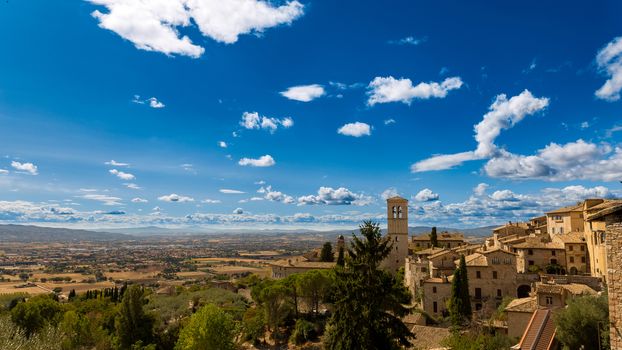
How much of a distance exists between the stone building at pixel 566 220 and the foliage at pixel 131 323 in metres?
52.2

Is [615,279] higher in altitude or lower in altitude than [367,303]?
higher

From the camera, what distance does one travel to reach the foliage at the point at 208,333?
125 ft

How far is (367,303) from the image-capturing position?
67.8 feet

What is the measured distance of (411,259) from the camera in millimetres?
59031

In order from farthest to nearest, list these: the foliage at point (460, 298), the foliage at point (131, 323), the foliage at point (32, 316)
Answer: the foliage at point (32, 316) → the foliage at point (460, 298) → the foliage at point (131, 323)

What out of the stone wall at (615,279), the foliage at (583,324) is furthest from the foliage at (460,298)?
the stone wall at (615,279)

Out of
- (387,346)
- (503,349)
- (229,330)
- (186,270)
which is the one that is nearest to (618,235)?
(387,346)

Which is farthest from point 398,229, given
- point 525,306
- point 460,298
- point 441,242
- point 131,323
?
point 131,323

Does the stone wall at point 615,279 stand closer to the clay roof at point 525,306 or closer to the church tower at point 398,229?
the clay roof at point 525,306

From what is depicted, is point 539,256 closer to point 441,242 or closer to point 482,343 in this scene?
point 482,343

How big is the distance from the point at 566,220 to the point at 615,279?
183 feet

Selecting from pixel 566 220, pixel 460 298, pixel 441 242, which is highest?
pixel 566 220

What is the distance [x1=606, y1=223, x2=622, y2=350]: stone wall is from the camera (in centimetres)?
899

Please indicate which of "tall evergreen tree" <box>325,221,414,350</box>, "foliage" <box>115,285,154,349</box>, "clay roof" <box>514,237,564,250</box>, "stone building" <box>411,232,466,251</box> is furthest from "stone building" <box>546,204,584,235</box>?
"foliage" <box>115,285,154,349</box>
